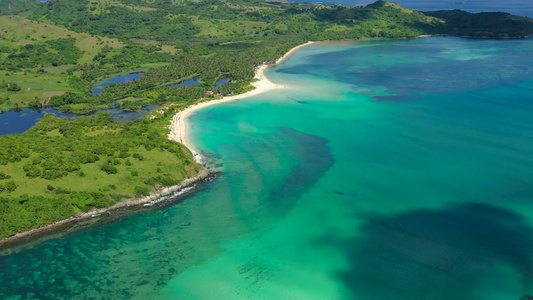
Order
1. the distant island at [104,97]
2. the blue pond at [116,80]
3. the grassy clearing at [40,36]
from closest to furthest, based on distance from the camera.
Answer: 1. the distant island at [104,97]
2. the blue pond at [116,80]
3. the grassy clearing at [40,36]

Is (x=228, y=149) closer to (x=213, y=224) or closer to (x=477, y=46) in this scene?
(x=213, y=224)

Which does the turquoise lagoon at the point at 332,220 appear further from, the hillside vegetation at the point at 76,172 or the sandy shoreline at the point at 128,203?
the hillside vegetation at the point at 76,172

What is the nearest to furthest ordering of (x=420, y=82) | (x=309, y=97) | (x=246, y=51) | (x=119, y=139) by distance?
(x=119, y=139), (x=309, y=97), (x=420, y=82), (x=246, y=51)

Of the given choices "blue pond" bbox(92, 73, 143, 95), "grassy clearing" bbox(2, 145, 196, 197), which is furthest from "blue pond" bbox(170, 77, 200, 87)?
"grassy clearing" bbox(2, 145, 196, 197)

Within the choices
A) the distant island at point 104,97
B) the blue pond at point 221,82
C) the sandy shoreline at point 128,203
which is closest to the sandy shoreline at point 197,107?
the sandy shoreline at point 128,203

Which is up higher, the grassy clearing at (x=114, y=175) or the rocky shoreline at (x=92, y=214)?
the grassy clearing at (x=114, y=175)

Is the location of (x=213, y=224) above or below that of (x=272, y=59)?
below

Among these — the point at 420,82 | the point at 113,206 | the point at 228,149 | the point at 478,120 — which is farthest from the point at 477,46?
the point at 113,206

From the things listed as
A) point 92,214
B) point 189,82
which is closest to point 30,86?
point 189,82
